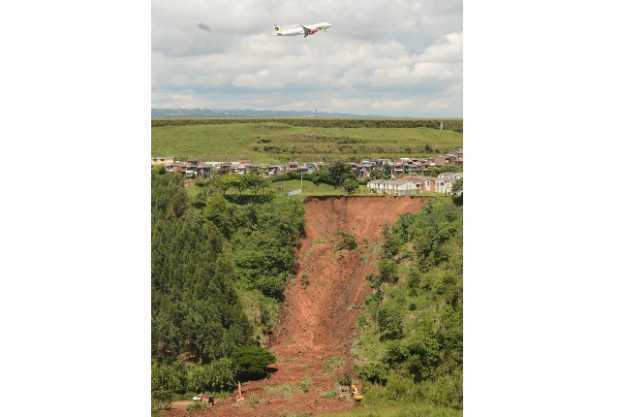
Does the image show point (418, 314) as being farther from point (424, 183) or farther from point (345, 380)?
point (424, 183)

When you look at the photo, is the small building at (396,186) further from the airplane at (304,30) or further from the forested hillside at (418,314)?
the airplane at (304,30)

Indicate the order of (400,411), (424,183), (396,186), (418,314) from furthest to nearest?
(396,186) → (424,183) → (418,314) → (400,411)

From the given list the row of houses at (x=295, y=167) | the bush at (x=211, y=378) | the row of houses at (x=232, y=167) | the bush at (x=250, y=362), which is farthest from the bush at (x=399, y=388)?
the row of houses at (x=232, y=167)

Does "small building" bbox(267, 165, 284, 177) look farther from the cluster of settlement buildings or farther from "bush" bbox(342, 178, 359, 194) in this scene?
"bush" bbox(342, 178, 359, 194)

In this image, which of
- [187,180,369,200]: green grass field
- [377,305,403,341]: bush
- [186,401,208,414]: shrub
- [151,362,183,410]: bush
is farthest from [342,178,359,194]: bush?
[186,401,208,414]: shrub

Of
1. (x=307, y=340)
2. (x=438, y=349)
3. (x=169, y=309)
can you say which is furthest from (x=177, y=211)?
(x=438, y=349)

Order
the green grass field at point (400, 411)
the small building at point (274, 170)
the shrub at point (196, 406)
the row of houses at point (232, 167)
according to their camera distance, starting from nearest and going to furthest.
A: 1. the green grass field at point (400, 411)
2. the shrub at point (196, 406)
3. the row of houses at point (232, 167)
4. the small building at point (274, 170)

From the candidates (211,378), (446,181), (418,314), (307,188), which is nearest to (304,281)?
(307,188)
